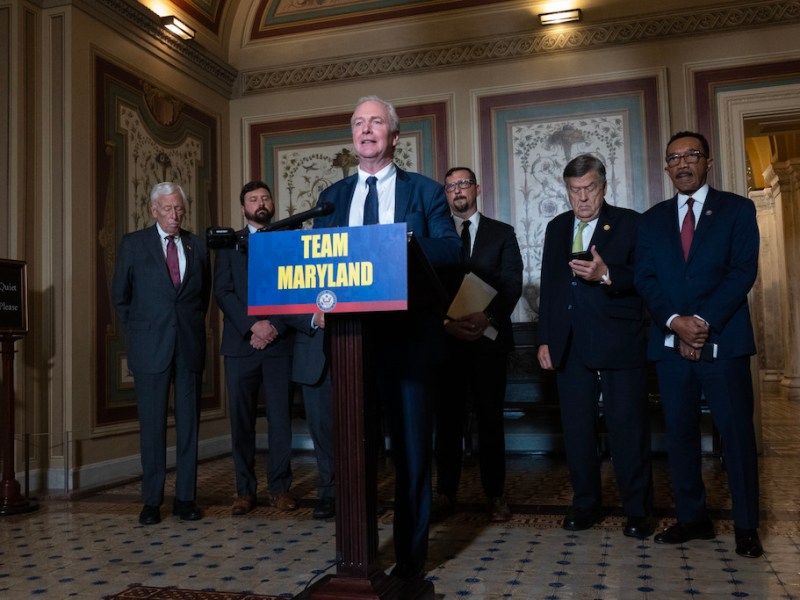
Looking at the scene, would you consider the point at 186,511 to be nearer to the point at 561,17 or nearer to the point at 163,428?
the point at 163,428

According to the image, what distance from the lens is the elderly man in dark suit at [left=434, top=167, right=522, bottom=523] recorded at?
10.9ft

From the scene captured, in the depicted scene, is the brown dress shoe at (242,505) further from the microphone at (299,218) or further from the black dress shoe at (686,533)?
the microphone at (299,218)

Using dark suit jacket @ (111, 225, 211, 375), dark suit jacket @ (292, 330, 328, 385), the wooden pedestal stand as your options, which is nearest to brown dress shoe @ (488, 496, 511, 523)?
dark suit jacket @ (292, 330, 328, 385)

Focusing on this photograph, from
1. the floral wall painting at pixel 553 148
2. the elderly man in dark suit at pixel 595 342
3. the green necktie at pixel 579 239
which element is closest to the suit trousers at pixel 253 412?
the elderly man in dark suit at pixel 595 342

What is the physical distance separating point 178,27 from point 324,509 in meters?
3.79

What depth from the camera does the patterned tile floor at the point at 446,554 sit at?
7.86ft

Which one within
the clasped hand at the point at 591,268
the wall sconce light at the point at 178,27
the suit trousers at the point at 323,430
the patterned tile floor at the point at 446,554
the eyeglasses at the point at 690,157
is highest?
the wall sconce light at the point at 178,27

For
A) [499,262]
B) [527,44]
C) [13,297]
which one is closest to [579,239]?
[499,262]

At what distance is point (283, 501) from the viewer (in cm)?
366

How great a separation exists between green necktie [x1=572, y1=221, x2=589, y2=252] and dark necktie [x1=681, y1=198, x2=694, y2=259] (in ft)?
1.41

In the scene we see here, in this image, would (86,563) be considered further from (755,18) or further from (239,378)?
(755,18)

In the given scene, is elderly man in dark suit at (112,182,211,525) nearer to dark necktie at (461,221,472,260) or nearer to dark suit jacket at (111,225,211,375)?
dark suit jacket at (111,225,211,375)

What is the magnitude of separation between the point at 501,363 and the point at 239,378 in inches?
49.9

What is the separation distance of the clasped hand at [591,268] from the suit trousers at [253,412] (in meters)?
1.51
